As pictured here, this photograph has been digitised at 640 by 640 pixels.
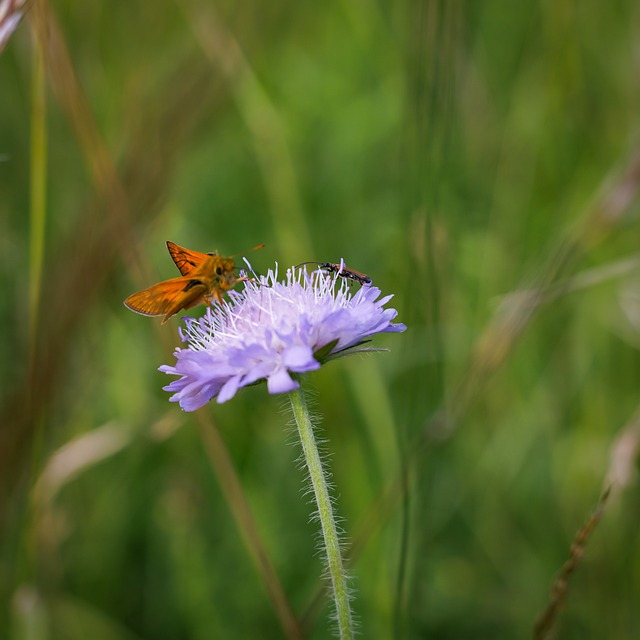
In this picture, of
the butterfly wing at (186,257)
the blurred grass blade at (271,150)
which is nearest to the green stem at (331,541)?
the butterfly wing at (186,257)

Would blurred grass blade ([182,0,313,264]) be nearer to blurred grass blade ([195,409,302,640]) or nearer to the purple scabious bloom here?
blurred grass blade ([195,409,302,640])

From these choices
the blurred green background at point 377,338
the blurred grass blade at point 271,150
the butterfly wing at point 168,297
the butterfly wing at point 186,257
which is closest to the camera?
the butterfly wing at point 168,297

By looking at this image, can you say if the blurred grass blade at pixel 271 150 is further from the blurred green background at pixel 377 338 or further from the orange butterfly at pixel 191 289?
the orange butterfly at pixel 191 289

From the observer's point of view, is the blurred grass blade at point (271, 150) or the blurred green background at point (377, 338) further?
the blurred grass blade at point (271, 150)

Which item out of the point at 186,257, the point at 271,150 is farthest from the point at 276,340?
the point at 271,150

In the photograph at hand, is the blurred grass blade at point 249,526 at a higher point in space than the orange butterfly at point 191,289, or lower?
lower

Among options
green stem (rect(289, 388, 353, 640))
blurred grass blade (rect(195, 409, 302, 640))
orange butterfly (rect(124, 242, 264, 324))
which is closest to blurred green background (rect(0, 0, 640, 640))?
blurred grass blade (rect(195, 409, 302, 640))

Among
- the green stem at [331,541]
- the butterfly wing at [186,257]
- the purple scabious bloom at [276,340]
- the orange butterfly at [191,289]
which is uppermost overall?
the butterfly wing at [186,257]

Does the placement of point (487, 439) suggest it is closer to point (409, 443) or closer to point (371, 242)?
point (371, 242)
